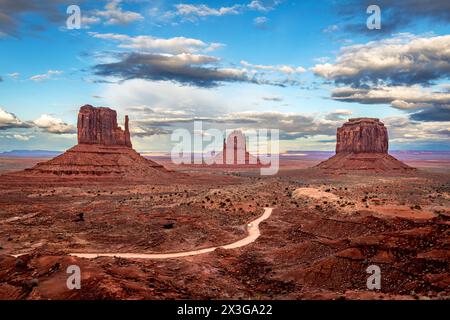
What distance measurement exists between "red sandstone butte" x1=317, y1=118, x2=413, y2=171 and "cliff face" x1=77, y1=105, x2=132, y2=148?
4179 inches

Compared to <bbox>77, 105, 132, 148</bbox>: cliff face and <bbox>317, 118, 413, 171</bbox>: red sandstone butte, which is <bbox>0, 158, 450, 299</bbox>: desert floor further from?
<bbox>317, 118, 413, 171</bbox>: red sandstone butte

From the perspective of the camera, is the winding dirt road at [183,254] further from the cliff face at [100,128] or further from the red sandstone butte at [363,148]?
the red sandstone butte at [363,148]

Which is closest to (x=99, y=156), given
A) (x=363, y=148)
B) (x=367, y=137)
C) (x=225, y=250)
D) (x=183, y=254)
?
(x=183, y=254)

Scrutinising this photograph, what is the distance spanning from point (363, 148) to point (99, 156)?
136m

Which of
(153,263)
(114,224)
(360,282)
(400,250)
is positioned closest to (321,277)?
(360,282)

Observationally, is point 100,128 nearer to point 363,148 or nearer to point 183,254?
point 183,254

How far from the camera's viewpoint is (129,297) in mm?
20156

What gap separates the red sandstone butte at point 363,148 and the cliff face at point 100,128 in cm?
10615

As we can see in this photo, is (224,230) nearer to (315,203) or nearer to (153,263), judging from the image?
(153,263)

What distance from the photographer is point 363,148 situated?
185625 mm

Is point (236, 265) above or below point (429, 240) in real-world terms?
below

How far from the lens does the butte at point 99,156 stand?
4855 inches

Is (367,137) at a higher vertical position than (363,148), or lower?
higher

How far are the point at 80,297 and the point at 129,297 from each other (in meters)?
3.10
